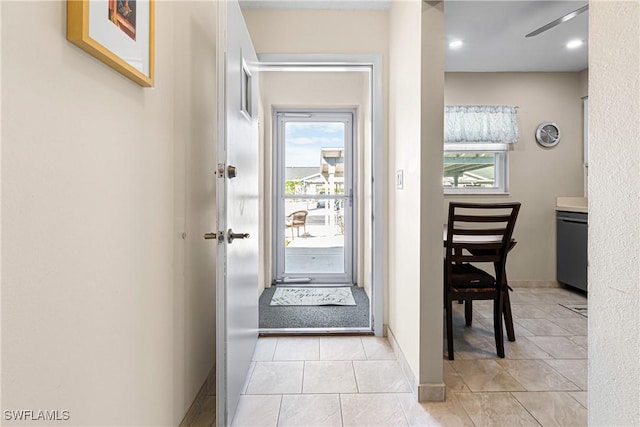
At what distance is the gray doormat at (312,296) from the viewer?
11.4 feet

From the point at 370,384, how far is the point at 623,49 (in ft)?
6.03

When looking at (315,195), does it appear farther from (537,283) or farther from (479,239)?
(537,283)

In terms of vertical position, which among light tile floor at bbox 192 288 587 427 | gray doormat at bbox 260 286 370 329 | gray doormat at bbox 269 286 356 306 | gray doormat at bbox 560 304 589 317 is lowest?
light tile floor at bbox 192 288 587 427

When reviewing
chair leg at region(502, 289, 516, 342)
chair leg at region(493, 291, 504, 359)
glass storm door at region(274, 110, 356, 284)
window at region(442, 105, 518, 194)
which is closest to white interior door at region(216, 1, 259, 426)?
chair leg at region(493, 291, 504, 359)

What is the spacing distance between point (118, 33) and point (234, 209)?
856 millimetres

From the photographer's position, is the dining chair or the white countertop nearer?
the dining chair

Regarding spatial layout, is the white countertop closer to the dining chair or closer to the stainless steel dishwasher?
the stainless steel dishwasher

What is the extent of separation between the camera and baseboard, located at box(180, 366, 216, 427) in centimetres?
153

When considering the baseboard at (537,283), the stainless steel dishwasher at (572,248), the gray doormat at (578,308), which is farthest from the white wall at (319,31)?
the baseboard at (537,283)

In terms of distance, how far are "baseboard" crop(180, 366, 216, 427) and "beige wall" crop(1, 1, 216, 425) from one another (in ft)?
0.20

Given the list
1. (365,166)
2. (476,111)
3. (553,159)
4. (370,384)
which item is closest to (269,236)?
(365,166)

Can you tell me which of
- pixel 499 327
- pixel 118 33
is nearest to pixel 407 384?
pixel 499 327

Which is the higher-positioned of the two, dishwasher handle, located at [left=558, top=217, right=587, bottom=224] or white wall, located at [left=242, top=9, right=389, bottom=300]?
white wall, located at [left=242, top=9, right=389, bottom=300]

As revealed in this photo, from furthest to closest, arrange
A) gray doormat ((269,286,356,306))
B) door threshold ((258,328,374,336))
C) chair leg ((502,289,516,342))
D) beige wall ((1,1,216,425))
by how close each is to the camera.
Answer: gray doormat ((269,286,356,306)) < door threshold ((258,328,374,336)) < chair leg ((502,289,516,342)) < beige wall ((1,1,216,425))
